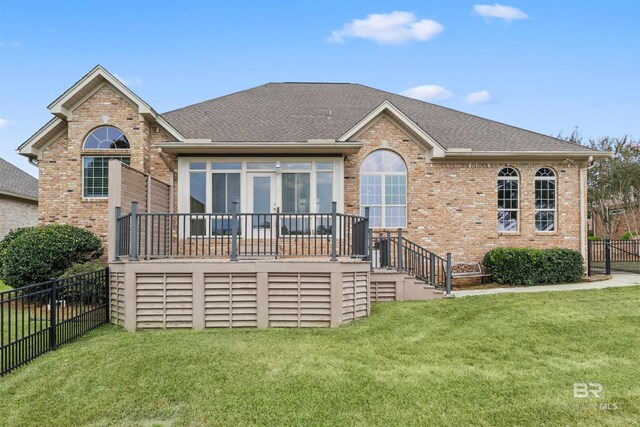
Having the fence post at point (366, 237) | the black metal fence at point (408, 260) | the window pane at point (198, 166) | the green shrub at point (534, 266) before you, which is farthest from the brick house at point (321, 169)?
the fence post at point (366, 237)

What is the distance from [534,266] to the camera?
11.3m

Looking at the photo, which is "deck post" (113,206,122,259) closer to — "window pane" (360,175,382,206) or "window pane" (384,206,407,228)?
"window pane" (360,175,382,206)

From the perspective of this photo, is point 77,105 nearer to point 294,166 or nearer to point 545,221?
point 294,166

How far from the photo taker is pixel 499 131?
13680 mm

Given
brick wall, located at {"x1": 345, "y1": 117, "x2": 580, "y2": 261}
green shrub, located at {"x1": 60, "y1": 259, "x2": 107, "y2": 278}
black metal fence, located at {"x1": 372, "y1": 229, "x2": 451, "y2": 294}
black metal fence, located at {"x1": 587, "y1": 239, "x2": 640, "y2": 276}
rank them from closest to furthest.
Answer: green shrub, located at {"x1": 60, "y1": 259, "x2": 107, "y2": 278} < black metal fence, located at {"x1": 372, "y1": 229, "x2": 451, "y2": 294} < brick wall, located at {"x1": 345, "y1": 117, "x2": 580, "y2": 261} < black metal fence, located at {"x1": 587, "y1": 239, "x2": 640, "y2": 276}

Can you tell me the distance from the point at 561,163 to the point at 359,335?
9.84 metres

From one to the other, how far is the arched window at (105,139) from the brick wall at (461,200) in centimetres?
680

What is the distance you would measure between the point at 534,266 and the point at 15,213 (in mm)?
22935

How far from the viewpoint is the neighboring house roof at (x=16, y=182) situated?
61.3 ft

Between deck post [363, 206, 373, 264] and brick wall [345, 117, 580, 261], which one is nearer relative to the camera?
deck post [363, 206, 373, 264]

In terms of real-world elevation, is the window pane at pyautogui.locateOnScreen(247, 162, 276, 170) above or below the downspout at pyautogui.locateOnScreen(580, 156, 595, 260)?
above

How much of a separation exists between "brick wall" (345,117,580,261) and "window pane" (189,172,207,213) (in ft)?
13.9

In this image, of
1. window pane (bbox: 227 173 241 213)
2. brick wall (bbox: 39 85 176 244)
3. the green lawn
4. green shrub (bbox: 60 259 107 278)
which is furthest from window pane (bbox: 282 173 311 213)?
green shrub (bbox: 60 259 107 278)

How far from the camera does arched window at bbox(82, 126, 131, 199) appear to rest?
11.2m
